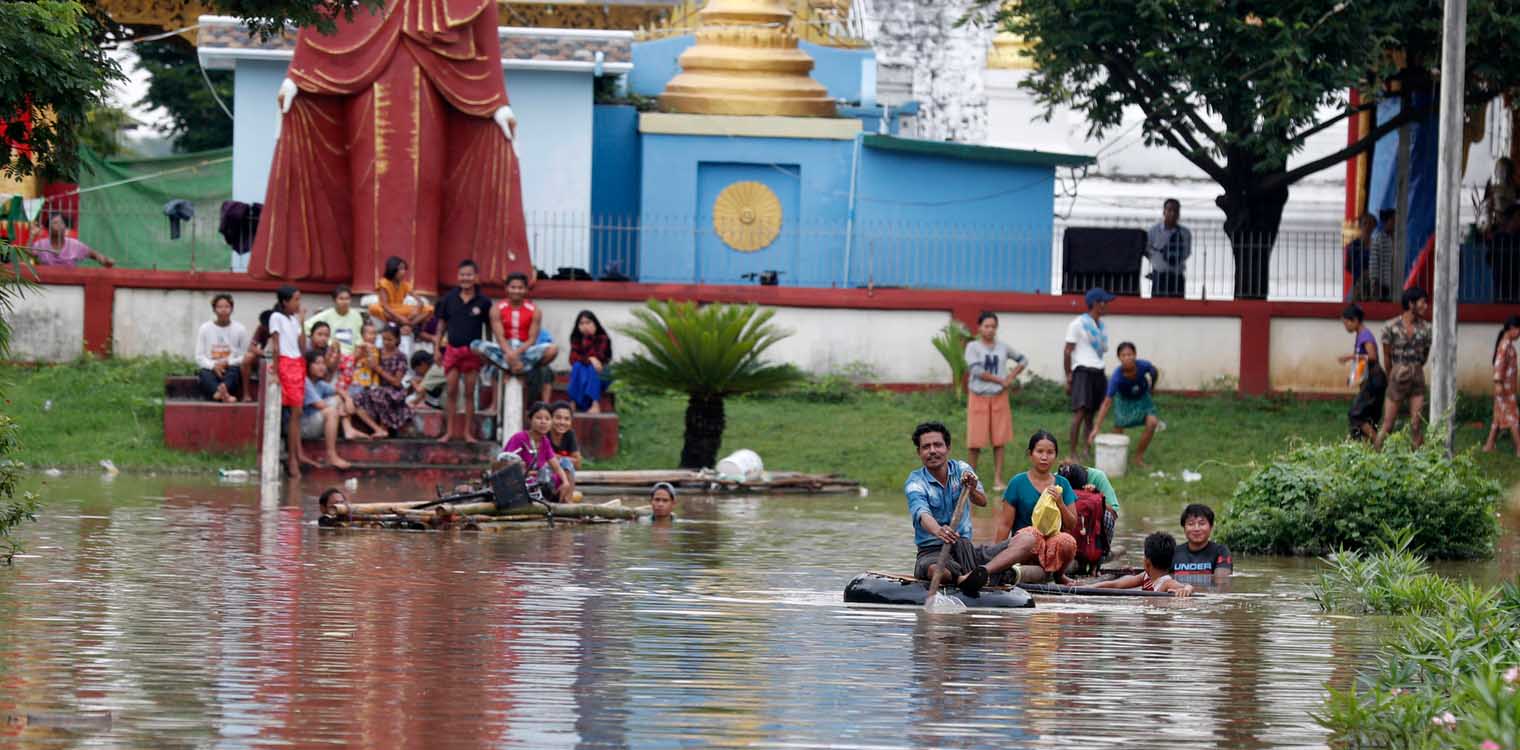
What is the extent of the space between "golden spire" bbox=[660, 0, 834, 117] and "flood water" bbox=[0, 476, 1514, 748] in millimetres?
15104

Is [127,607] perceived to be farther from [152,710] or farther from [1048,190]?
[1048,190]

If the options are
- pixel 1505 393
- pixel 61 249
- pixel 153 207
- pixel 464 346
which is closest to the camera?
pixel 464 346

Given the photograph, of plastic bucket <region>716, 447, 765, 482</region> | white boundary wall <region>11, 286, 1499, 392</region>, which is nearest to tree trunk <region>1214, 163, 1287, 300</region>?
white boundary wall <region>11, 286, 1499, 392</region>

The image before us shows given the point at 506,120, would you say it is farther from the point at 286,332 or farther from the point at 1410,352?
the point at 1410,352

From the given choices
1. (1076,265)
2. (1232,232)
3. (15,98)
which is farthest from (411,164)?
(15,98)

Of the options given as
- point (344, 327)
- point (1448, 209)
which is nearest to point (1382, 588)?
point (1448, 209)

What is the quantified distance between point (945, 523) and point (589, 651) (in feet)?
10.9

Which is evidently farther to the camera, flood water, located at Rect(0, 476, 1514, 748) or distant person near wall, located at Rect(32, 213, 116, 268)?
distant person near wall, located at Rect(32, 213, 116, 268)

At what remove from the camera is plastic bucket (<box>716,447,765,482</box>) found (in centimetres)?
2247

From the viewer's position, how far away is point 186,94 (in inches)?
1647

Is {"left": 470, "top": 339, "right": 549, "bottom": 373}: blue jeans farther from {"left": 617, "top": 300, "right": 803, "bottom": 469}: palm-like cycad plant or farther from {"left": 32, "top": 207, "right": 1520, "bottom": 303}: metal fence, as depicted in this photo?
{"left": 32, "top": 207, "right": 1520, "bottom": 303}: metal fence

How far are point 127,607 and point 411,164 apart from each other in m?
15.0

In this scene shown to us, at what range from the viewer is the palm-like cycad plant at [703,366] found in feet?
76.1

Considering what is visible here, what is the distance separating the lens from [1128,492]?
22562 mm
